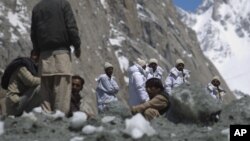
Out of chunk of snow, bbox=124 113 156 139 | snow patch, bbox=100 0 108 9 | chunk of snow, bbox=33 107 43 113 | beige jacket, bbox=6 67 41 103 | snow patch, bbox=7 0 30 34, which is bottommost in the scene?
chunk of snow, bbox=124 113 156 139

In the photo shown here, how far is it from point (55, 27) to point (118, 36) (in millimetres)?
49945

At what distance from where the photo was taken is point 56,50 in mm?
10633

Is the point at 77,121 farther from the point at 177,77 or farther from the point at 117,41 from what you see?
the point at 117,41

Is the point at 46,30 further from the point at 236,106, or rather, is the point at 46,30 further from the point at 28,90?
the point at 236,106

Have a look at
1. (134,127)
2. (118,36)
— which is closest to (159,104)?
(134,127)

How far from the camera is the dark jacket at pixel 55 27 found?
10.6 metres

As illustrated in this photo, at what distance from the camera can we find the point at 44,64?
1064 centimetres

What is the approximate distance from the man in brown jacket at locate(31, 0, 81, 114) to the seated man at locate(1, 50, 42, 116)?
0.45 metres

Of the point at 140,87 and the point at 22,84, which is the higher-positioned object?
the point at 140,87

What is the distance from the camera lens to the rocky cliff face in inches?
1577

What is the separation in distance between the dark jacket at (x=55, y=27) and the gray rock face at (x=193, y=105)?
1675 mm

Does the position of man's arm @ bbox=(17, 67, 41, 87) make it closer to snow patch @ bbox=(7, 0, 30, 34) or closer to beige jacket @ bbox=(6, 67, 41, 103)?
beige jacket @ bbox=(6, 67, 41, 103)

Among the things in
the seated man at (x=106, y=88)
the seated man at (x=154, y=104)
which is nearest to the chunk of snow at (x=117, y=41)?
the seated man at (x=106, y=88)

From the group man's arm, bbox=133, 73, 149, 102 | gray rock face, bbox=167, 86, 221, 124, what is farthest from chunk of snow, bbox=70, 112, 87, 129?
man's arm, bbox=133, 73, 149, 102
